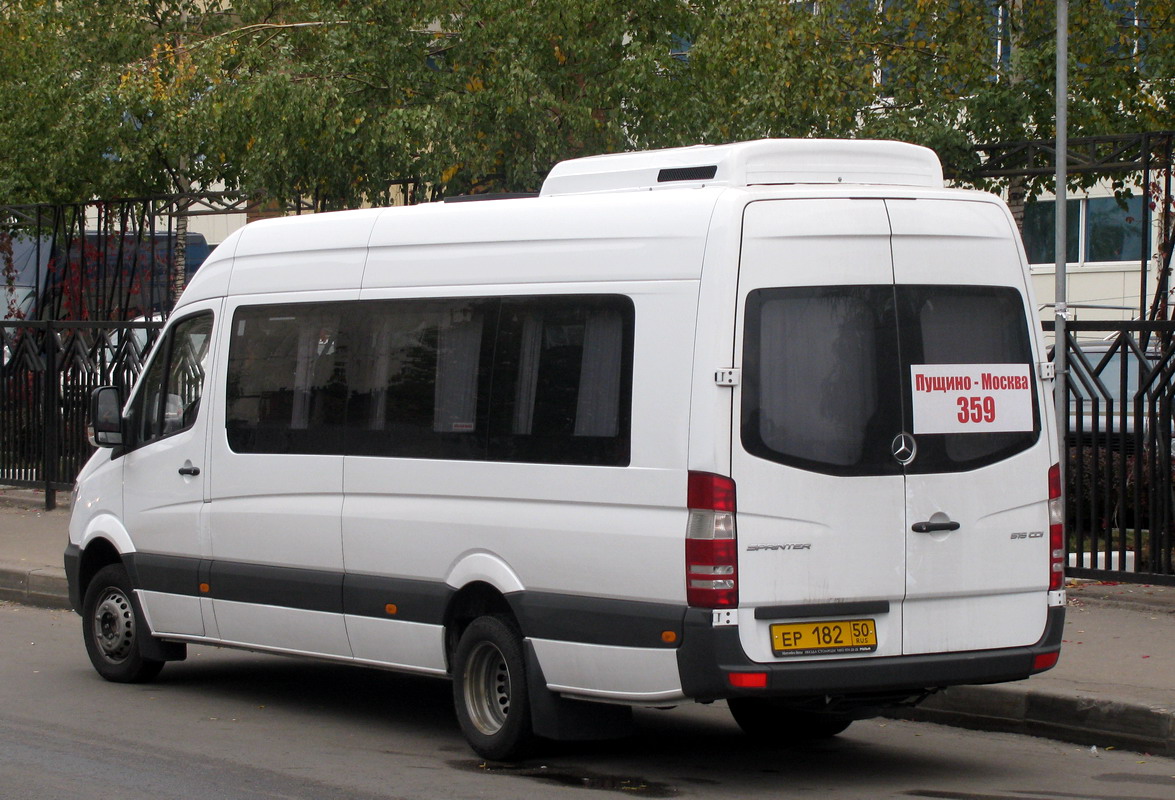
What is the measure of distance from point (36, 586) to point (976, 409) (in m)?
9.05

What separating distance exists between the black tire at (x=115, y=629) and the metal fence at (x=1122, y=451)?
235 inches

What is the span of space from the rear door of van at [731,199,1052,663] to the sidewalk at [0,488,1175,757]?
4.29ft

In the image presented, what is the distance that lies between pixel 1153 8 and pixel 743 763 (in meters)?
13.7

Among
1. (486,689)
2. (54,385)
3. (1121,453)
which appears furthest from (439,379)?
(54,385)

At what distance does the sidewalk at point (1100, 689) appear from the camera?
8.16 m

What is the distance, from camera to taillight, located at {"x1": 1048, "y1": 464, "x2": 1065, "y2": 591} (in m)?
7.26

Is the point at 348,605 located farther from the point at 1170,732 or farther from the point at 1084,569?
the point at 1084,569

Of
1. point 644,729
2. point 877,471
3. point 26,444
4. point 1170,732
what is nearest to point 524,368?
point 877,471

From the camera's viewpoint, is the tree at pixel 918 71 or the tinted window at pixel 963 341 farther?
the tree at pixel 918 71

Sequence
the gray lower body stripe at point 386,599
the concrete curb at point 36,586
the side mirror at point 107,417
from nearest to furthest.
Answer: the gray lower body stripe at point 386,599 < the side mirror at point 107,417 < the concrete curb at point 36,586

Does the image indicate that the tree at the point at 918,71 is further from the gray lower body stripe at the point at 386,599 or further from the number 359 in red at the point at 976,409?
the number 359 in red at the point at 976,409

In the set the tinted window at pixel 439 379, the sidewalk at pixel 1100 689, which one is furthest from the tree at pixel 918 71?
the tinted window at pixel 439 379

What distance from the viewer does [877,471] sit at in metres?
6.83

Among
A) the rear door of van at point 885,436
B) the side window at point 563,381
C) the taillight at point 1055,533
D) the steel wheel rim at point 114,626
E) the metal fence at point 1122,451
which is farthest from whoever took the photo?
the metal fence at point 1122,451
